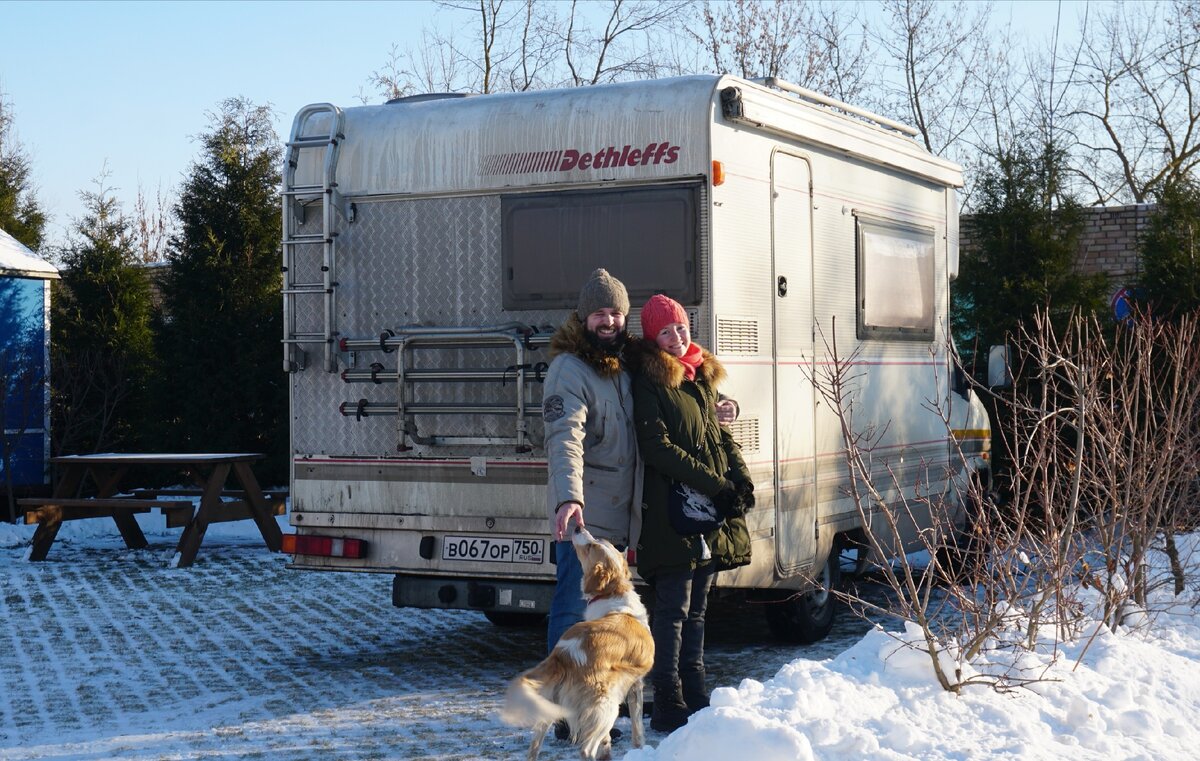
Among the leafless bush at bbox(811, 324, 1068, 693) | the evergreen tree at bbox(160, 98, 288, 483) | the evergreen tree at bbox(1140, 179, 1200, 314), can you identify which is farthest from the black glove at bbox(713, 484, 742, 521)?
the evergreen tree at bbox(160, 98, 288, 483)

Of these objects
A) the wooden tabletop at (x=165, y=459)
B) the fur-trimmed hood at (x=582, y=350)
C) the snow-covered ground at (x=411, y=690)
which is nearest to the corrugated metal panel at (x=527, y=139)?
the fur-trimmed hood at (x=582, y=350)

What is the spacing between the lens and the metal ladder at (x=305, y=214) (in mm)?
7613

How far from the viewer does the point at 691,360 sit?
628 centimetres

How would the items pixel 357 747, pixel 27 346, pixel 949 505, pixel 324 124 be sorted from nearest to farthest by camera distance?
1. pixel 357 747
2. pixel 324 124
3. pixel 949 505
4. pixel 27 346

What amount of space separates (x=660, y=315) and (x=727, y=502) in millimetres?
873

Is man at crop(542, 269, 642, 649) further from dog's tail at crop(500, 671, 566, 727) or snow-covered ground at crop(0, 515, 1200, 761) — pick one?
dog's tail at crop(500, 671, 566, 727)

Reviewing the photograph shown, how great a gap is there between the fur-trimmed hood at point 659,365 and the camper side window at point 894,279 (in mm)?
2302

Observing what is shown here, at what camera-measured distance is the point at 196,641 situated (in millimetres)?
8719

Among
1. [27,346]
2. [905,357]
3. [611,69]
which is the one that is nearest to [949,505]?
[905,357]

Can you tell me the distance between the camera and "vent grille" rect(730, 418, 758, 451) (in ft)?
23.0

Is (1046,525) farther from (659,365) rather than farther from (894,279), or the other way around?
(894,279)

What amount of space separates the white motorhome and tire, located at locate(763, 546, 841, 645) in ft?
→ 0.12

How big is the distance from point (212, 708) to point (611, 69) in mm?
20536

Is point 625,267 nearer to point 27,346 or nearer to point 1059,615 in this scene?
point 1059,615
